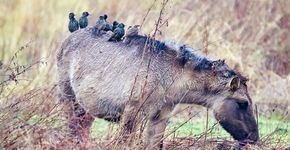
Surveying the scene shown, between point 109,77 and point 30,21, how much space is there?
20.3 feet

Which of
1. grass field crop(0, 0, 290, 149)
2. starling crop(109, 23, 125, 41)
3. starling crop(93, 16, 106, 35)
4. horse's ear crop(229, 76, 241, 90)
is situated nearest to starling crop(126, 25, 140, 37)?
starling crop(109, 23, 125, 41)

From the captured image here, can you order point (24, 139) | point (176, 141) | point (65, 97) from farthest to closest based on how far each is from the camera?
point (65, 97), point (176, 141), point (24, 139)

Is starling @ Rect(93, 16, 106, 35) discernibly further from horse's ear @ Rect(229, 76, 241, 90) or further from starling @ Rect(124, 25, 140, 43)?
horse's ear @ Rect(229, 76, 241, 90)

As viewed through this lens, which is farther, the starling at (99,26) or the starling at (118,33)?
the starling at (99,26)

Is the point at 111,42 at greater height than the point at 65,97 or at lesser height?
greater

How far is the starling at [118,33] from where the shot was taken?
8305 mm

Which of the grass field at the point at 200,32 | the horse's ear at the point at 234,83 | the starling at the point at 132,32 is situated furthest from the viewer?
the grass field at the point at 200,32

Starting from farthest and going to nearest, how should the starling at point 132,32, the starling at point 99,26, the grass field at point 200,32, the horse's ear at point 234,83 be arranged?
the grass field at point 200,32, the starling at point 99,26, the starling at point 132,32, the horse's ear at point 234,83

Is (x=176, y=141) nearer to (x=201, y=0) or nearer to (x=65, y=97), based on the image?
(x=65, y=97)

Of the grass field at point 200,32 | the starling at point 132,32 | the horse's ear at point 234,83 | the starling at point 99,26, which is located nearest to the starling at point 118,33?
the starling at point 132,32

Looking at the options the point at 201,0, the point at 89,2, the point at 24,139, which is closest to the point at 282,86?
the point at 201,0

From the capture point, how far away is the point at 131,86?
780 centimetres

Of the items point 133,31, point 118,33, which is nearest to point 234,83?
point 133,31

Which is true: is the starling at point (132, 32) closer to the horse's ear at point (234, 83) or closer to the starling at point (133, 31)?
the starling at point (133, 31)
